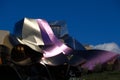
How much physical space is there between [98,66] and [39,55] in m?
13.0

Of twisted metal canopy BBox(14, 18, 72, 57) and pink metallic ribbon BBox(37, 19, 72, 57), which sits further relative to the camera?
twisted metal canopy BBox(14, 18, 72, 57)

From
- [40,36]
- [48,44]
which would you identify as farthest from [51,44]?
[40,36]

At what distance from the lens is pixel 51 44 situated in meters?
42.4

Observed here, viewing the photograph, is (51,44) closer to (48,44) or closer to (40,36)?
(48,44)

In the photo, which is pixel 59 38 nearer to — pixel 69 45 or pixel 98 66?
pixel 69 45

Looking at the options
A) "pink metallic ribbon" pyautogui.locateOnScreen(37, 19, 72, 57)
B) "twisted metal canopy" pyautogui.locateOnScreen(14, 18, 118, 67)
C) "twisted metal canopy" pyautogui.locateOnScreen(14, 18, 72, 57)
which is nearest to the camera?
"twisted metal canopy" pyautogui.locateOnScreen(14, 18, 118, 67)

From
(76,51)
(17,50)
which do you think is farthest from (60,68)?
(76,51)

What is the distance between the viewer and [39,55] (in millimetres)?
33844

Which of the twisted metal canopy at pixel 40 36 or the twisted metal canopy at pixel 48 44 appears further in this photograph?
the twisted metal canopy at pixel 40 36

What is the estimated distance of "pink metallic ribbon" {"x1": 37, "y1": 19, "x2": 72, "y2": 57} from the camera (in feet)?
134

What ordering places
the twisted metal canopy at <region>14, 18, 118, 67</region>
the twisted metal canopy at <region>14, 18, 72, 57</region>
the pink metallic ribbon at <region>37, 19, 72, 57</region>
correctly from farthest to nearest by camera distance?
the twisted metal canopy at <region>14, 18, 72, 57</region>, the pink metallic ribbon at <region>37, 19, 72, 57</region>, the twisted metal canopy at <region>14, 18, 118, 67</region>

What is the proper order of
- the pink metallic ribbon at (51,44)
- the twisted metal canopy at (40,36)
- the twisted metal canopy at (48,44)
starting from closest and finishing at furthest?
1. the twisted metal canopy at (48,44)
2. the pink metallic ribbon at (51,44)
3. the twisted metal canopy at (40,36)

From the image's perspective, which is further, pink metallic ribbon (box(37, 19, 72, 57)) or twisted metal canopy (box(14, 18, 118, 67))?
pink metallic ribbon (box(37, 19, 72, 57))

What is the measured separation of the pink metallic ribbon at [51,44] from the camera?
40.9 metres
